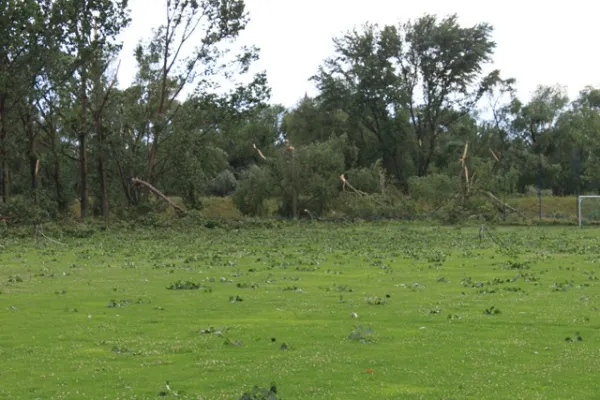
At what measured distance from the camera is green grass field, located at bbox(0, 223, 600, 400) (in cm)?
810

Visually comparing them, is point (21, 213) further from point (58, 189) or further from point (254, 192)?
point (58, 189)

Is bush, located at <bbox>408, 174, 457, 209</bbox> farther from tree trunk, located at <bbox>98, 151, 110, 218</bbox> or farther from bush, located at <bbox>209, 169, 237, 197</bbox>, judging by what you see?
bush, located at <bbox>209, 169, 237, 197</bbox>

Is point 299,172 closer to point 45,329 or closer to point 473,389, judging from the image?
point 45,329

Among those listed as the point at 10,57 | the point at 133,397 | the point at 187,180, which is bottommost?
the point at 133,397

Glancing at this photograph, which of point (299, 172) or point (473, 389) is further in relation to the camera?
point (299, 172)

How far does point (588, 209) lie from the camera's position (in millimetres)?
49281

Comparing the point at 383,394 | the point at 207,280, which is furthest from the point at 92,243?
the point at 383,394

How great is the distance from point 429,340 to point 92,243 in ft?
79.0

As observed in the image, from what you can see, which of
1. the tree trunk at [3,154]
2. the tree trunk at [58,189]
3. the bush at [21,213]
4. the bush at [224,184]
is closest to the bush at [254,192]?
the tree trunk at [58,189]

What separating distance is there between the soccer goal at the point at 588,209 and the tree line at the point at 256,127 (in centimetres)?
571

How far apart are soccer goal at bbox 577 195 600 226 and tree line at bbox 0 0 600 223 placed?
571cm

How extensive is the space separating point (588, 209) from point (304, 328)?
42681mm

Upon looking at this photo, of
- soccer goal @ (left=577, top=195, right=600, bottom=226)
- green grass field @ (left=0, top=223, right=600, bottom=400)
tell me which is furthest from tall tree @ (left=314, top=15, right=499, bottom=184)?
green grass field @ (left=0, top=223, right=600, bottom=400)

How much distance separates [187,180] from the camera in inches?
2088
